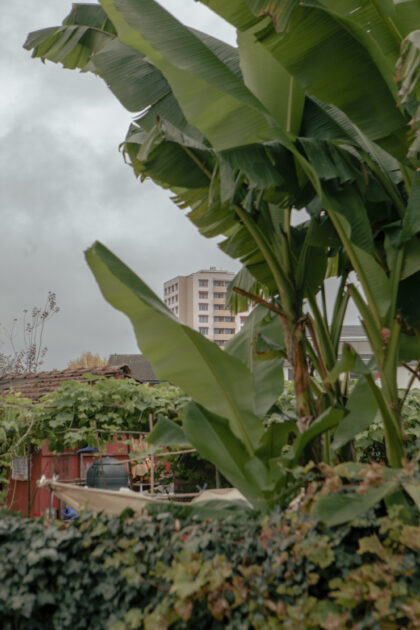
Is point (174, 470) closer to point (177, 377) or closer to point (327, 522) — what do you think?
point (177, 377)

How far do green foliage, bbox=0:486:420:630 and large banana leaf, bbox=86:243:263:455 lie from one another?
55 centimetres

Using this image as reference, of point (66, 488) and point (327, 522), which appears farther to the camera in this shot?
point (66, 488)

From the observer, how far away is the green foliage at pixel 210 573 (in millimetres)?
2146

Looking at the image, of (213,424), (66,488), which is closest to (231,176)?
(213,424)

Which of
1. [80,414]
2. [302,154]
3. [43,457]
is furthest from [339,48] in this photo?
[43,457]

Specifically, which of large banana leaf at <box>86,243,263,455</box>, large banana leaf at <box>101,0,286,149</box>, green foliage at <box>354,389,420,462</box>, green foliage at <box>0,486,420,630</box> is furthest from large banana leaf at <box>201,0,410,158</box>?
green foliage at <box>354,389,420,462</box>

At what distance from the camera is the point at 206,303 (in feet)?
284

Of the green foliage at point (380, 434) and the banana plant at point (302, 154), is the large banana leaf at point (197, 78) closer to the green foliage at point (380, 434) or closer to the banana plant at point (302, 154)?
the banana plant at point (302, 154)

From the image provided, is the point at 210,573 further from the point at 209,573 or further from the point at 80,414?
the point at 80,414

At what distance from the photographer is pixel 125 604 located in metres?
2.54

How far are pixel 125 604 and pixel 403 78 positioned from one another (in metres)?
2.77

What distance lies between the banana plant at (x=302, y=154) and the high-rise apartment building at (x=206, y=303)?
266 ft

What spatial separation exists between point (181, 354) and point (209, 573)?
1116 millimetres

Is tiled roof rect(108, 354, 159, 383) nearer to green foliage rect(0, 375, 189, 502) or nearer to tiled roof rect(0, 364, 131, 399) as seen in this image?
tiled roof rect(0, 364, 131, 399)
